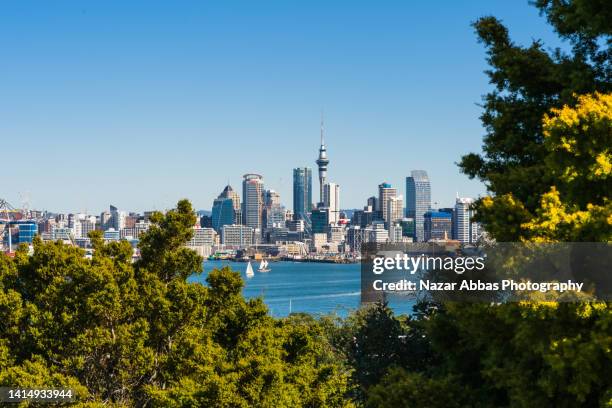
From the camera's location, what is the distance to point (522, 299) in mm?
3361

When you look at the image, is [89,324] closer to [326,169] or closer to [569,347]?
[569,347]

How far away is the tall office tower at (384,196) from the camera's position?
147 m

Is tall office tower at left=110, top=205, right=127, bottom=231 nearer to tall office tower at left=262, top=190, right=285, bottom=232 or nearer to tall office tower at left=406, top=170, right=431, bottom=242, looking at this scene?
tall office tower at left=262, top=190, right=285, bottom=232

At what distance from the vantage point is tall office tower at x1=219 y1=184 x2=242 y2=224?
153 metres

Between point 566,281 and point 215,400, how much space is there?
4922mm

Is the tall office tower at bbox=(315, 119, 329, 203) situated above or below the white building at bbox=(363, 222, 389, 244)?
above

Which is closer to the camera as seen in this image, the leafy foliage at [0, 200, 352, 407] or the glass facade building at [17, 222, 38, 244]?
the leafy foliage at [0, 200, 352, 407]

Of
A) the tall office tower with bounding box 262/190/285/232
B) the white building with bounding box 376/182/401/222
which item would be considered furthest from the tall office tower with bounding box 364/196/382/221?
the tall office tower with bounding box 262/190/285/232

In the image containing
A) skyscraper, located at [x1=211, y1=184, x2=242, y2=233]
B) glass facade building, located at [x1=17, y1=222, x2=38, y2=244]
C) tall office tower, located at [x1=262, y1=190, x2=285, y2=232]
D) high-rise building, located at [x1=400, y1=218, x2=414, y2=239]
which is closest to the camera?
glass facade building, located at [x1=17, y1=222, x2=38, y2=244]

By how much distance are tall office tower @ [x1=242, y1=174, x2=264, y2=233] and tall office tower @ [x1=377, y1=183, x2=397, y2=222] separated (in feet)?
83.0

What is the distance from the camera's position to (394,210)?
14712 centimetres

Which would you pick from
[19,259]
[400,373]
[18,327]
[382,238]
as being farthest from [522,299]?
[382,238]

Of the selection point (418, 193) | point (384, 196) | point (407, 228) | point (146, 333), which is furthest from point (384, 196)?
point (146, 333)

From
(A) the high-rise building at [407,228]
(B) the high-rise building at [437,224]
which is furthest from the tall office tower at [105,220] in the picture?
(B) the high-rise building at [437,224]
